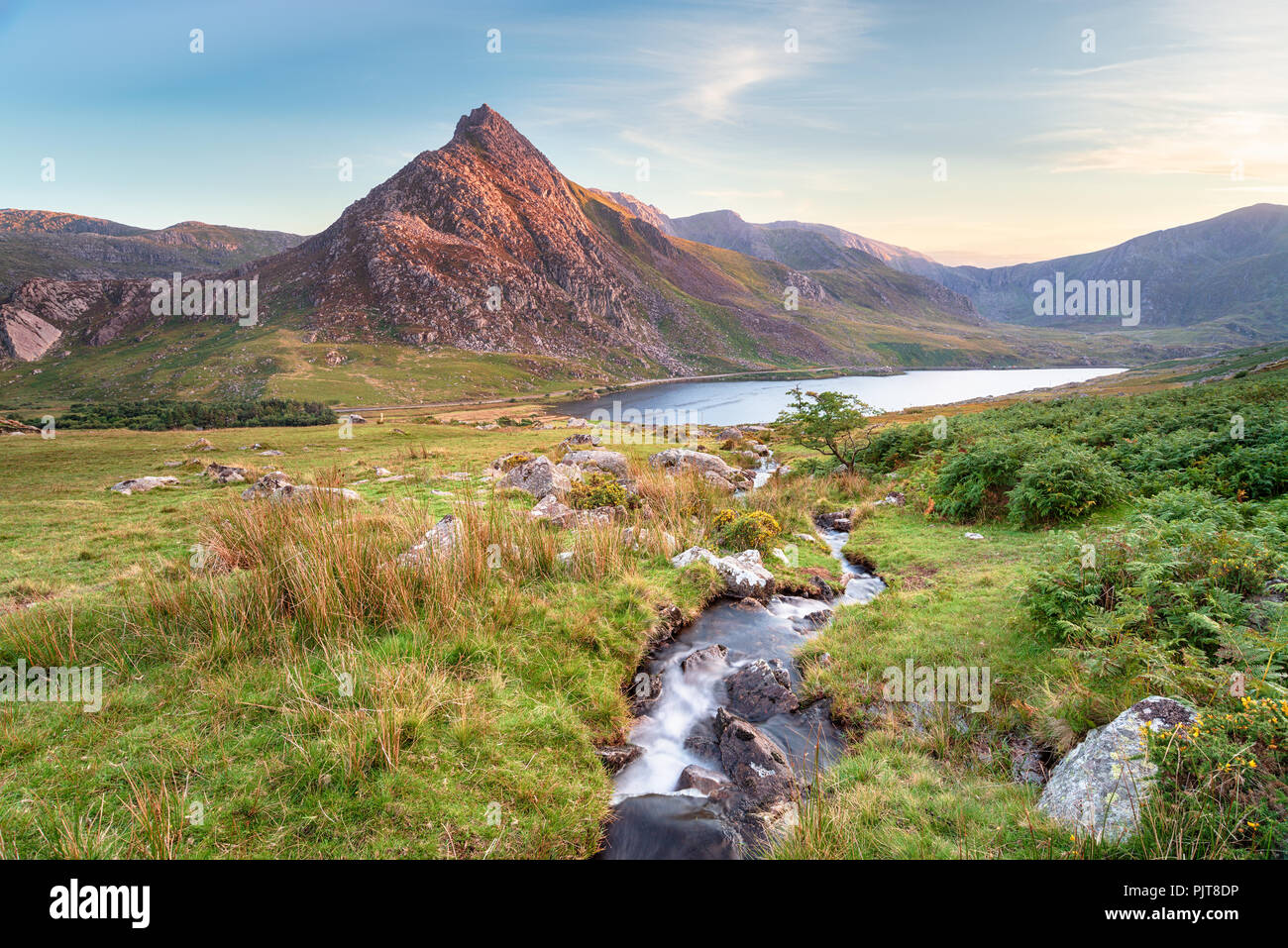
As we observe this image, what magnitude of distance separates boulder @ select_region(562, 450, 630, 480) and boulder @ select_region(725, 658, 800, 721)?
11.1 m

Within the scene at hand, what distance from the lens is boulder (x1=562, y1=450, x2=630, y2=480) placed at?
18828mm

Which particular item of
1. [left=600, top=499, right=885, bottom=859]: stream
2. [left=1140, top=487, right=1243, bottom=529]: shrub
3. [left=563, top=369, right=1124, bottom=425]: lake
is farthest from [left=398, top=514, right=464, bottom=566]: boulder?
[left=563, top=369, right=1124, bottom=425]: lake

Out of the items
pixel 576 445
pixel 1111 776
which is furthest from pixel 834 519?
pixel 576 445

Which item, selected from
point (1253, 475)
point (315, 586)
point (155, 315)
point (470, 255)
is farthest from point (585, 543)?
point (155, 315)

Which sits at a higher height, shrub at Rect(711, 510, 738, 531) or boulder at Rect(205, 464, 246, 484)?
boulder at Rect(205, 464, 246, 484)

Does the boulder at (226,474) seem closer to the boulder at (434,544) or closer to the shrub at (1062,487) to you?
the boulder at (434,544)

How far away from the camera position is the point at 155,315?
153125 millimetres

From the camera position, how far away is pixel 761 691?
23.8 feet

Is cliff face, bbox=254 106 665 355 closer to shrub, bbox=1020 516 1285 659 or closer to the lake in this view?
the lake

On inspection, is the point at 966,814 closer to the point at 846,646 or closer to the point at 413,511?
the point at 846,646

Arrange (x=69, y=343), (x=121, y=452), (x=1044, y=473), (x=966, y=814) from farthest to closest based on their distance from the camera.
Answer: (x=69, y=343), (x=121, y=452), (x=1044, y=473), (x=966, y=814)

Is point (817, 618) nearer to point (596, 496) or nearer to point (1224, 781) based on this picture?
point (1224, 781)

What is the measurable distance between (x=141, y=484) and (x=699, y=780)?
22.6 m
